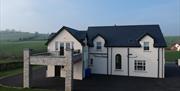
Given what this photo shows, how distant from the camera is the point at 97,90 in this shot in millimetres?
22531

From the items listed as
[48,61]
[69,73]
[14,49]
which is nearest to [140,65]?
[69,73]

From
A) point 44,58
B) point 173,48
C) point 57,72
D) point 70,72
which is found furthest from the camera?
point 173,48

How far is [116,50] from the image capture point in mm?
32375

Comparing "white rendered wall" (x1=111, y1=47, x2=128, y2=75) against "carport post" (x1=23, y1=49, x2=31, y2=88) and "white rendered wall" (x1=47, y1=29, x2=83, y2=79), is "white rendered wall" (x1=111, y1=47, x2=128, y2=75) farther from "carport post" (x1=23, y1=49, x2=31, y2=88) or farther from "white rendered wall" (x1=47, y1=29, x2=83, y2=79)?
"carport post" (x1=23, y1=49, x2=31, y2=88)

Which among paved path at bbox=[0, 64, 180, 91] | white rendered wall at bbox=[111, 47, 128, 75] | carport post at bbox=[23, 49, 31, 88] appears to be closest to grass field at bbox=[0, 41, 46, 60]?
white rendered wall at bbox=[111, 47, 128, 75]

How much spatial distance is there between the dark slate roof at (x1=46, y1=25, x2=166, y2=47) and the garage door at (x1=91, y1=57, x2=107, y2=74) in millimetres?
2381

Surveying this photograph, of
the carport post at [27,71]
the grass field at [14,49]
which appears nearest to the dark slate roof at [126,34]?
the carport post at [27,71]

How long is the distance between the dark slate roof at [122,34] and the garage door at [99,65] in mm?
2381

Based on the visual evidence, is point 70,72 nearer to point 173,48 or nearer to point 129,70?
point 129,70

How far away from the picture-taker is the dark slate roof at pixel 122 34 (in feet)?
101

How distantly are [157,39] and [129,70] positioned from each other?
6001 millimetres

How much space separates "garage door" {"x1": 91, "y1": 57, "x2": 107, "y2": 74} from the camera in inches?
1294

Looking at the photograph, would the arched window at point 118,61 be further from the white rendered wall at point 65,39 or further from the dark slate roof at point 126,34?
the white rendered wall at point 65,39

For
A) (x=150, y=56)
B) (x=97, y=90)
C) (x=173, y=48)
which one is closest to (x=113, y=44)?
(x=150, y=56)
